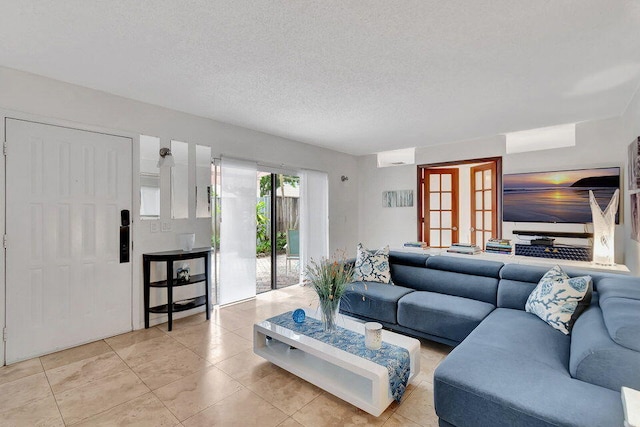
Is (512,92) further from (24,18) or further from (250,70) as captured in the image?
(24,18)

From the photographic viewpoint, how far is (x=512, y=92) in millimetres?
2959

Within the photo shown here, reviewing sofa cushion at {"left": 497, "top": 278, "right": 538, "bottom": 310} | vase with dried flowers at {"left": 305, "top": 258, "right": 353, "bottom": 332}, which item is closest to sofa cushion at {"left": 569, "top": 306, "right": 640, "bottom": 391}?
sofa cushion at {"left": 497, "top": 278, "right": 538, "bottom": 310}

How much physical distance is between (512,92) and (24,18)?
3911mm

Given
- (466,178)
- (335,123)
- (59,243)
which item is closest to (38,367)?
(59,243)

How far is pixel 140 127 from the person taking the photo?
328 cm

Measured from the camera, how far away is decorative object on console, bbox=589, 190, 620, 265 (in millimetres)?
A: 3328

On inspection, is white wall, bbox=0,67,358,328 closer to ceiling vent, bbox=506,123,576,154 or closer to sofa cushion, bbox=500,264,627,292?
ceiling vent, bbox=506,123,576,154

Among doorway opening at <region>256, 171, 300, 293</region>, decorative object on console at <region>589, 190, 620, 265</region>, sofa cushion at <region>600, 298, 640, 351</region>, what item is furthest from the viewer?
doorway opening at <region>256, 171, 300, 293</region>

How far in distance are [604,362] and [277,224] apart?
412 centimetres

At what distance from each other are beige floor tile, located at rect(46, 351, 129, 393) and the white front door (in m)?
0.45

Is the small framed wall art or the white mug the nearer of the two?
the white mug

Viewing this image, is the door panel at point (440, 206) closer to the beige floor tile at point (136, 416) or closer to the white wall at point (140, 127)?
the white wall at point (140, 127)

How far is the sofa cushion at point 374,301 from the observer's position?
3.06m

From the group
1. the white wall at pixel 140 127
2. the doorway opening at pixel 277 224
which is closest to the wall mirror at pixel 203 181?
the white wall at pixel 140 127
